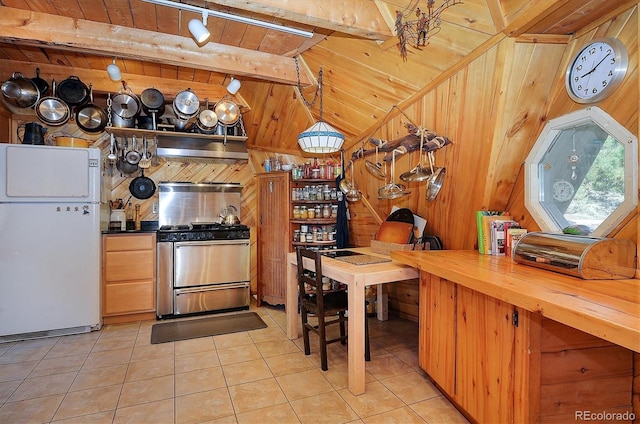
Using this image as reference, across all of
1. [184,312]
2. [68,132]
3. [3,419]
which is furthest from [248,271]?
[68,132]

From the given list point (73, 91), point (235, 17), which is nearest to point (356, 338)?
point (235, 17)

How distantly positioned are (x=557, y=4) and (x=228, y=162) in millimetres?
3806

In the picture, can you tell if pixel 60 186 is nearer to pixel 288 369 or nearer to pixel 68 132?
pixel 68 132

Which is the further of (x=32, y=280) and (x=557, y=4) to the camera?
(x=32, y=280)

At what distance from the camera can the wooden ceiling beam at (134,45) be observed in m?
2.33

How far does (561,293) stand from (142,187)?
4.26 m

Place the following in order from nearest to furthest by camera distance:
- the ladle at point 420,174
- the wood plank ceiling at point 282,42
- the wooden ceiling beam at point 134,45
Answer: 1. the wood plank ceiling at point 282,42
2. the wooden ceiling beam at point 134,45
3. the ladle at point 420,174

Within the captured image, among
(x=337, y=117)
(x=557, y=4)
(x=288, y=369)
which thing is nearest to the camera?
(x=557, y=4)

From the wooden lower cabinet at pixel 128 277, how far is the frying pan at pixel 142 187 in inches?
30.4

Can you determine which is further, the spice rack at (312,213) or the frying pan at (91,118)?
the spice rack at (312,213)

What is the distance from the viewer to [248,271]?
157 inches

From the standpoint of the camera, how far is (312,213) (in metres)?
3.89

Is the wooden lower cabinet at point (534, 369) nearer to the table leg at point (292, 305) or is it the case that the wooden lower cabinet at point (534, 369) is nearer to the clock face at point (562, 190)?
the clock face at point (562, 190)

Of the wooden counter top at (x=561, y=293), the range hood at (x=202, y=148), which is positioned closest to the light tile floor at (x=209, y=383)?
the wooden counter top at (x=561, y=293)
